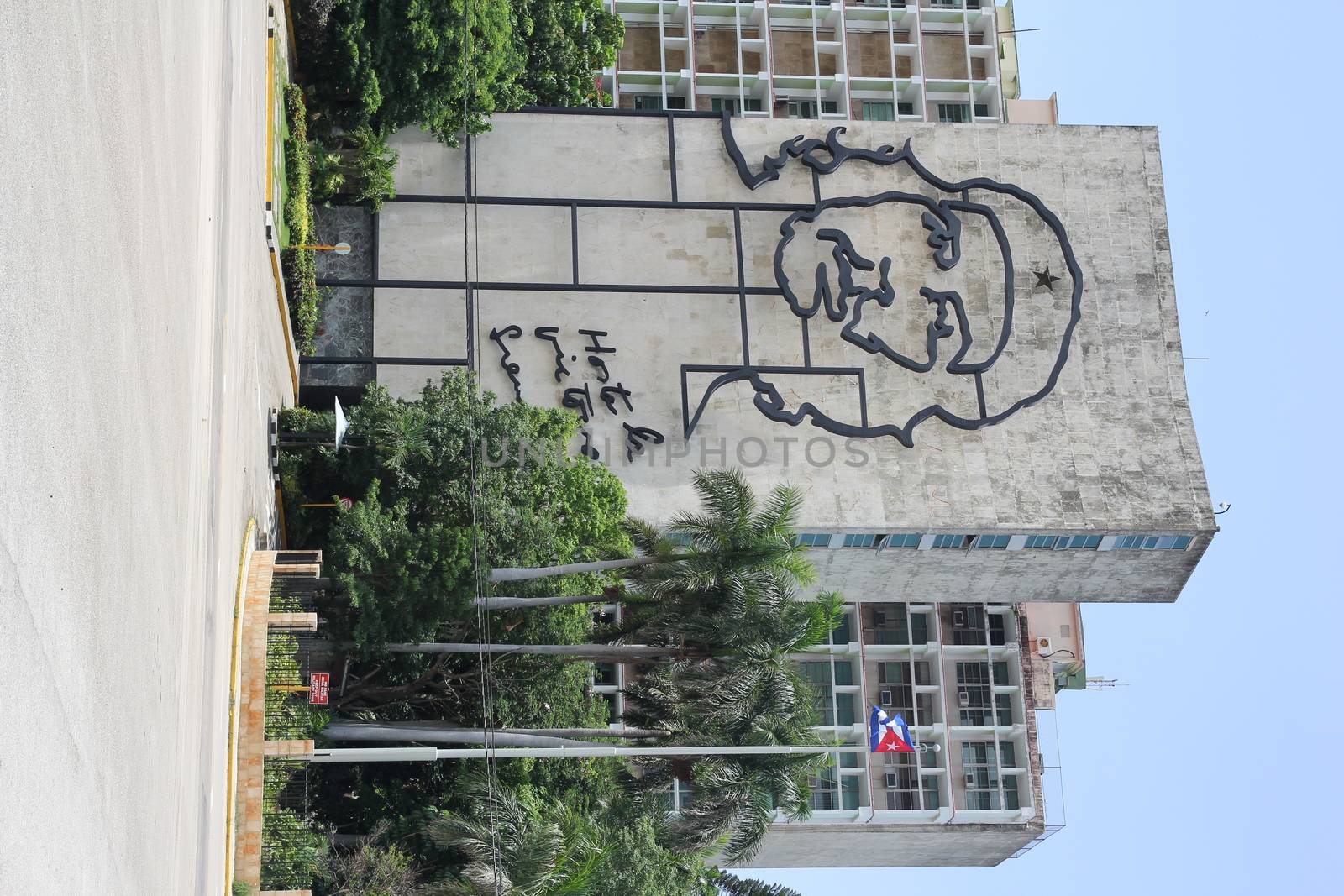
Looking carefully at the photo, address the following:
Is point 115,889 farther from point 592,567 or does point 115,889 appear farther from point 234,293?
point 592,567

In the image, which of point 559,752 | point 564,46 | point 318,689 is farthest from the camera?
point 564,46

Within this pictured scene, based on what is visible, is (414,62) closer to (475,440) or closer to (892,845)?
(475,440)

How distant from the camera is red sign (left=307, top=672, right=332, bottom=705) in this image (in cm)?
3641

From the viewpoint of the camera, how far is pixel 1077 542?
159 ft

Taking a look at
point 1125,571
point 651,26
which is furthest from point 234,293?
point 651,26

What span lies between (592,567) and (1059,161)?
21668mm

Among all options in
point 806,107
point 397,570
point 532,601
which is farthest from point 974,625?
point 397,570

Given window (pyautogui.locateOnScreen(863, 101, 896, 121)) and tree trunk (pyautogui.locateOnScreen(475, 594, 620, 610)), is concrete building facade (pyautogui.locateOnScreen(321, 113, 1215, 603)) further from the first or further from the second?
window (pyautogui.locateOnScreen(863, 101, 896, 121))

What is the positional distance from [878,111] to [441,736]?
4300cm

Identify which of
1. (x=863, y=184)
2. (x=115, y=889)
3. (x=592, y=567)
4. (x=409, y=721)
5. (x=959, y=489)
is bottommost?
(x=115, y=889)

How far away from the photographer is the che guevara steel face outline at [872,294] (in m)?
48.1

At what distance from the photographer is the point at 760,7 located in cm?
7162

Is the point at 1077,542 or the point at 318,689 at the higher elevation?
the point at 1077,542

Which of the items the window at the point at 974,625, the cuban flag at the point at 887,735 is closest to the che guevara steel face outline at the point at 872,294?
the cuban flag at the point at 887,735
